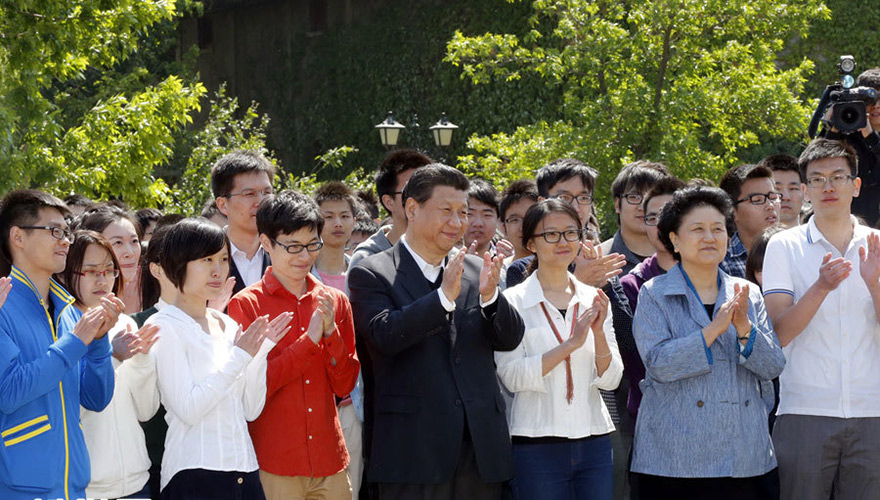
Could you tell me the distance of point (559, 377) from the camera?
506 centimetres

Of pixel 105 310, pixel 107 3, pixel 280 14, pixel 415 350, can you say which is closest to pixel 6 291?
pixel 105 310

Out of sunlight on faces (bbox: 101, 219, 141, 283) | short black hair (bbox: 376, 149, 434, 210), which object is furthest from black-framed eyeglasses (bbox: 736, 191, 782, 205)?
sunlight on faces (bbox: 101, 219, 141, 283)

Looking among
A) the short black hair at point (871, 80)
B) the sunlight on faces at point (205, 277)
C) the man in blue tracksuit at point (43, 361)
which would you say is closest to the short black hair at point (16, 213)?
the man in blue tracksuit at point (43, 361)

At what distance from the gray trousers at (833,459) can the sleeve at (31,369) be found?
3327mm

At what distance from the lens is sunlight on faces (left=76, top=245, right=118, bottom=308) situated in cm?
488

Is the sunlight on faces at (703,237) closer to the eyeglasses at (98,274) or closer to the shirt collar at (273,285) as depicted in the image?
the shirt collar at (273,285)

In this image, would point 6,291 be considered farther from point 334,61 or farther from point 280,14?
point 280,14

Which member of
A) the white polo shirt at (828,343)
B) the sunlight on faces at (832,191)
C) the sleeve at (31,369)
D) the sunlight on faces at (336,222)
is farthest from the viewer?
the sunlight on faces at (336,222)

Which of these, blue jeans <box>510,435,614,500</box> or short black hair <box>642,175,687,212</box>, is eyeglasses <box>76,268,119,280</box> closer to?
blue jeans <box>510,435,614,500</box>

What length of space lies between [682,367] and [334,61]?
19784 mm

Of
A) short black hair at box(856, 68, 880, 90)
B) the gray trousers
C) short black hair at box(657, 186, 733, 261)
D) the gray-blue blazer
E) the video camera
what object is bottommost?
the gray trousers

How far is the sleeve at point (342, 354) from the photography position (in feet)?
15.6

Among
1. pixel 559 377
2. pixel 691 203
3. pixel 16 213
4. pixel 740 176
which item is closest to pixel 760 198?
pixel 740 176

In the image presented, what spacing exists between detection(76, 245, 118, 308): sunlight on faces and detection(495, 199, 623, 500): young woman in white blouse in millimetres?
1899
